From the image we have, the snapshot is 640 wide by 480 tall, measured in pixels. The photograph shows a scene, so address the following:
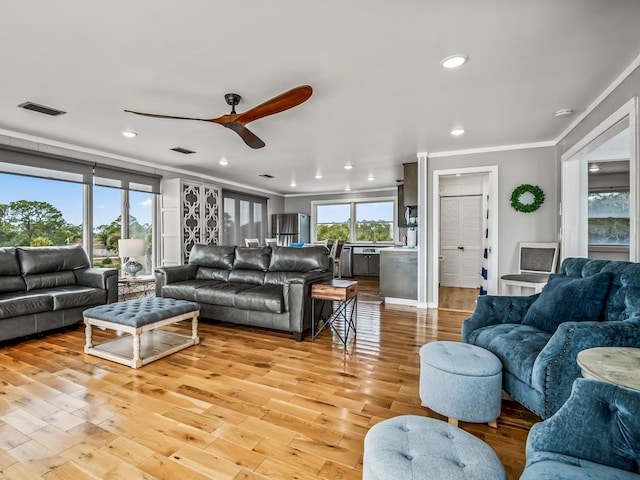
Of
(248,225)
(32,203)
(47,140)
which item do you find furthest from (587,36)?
(248,225)

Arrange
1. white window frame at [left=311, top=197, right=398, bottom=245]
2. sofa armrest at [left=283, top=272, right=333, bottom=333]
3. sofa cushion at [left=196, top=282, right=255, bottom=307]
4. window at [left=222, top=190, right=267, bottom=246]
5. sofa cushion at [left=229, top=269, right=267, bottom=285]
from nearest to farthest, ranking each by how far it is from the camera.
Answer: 1. sofa armrest at [left=283, top=272, right=333, bottom=333]
2. sofa cushion at [left=196, top=282, right=255, bottom=307]
3. sofa cushion at [left=229, top=269, right=267, bottom=285]
4. window at [left=222, top=190, right=267, bottom=246]
5. white window frame at [left=311, top=197, right=398, bottom=245]

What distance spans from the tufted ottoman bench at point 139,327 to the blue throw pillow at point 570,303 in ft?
10.0

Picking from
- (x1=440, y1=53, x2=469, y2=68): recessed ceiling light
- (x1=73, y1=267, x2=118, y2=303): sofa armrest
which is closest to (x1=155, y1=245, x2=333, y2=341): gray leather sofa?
(x1=73, y1=267, x2=118, y2=303): sofa armrest

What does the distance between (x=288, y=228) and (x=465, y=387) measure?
25.4ft

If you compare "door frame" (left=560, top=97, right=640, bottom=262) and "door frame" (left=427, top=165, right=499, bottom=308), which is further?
"door frame" (left=427, top=165, right=499, bottom=308)

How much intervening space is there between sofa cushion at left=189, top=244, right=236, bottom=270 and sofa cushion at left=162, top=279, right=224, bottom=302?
15.3 inches

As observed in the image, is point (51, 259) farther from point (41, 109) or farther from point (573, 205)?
point (573, 205)

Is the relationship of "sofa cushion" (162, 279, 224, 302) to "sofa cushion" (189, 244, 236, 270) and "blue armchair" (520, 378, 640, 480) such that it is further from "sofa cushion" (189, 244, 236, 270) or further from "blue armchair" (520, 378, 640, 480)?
"blue armchair" (520, 378, 640, 480)

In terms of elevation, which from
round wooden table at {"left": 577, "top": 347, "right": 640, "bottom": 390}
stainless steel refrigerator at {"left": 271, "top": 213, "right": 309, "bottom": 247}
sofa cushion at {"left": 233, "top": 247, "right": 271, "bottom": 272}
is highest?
stainless steel refrigerator at {"left": 271, "top": 213, "right": 309, "bottom": 247}

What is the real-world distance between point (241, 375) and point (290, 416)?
0.74m

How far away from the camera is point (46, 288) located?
3.89 metres

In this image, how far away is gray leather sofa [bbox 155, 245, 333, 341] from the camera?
353cm

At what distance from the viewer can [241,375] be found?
8.55 ft

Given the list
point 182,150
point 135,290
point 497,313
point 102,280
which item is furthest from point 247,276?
Result: point 497,313
